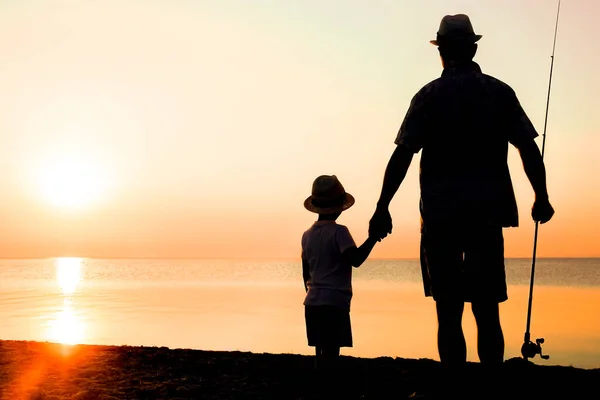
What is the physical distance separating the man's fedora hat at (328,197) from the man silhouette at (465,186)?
100cm

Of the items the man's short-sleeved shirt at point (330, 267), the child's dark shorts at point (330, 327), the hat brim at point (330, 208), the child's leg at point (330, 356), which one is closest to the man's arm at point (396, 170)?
the man's short-sleeved shirt at point (330, 267)

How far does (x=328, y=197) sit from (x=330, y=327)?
951 millimetres

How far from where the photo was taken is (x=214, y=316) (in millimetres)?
25922

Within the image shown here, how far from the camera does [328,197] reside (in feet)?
19.0

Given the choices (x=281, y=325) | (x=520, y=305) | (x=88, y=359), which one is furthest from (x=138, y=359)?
(x=520, y=305)

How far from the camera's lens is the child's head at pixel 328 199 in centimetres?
579

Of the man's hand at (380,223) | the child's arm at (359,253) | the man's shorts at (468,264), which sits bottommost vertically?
the man's shorts at (468,264)

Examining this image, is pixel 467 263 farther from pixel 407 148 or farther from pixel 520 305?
pixel 520 305

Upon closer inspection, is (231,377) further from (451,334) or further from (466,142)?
(466,142)

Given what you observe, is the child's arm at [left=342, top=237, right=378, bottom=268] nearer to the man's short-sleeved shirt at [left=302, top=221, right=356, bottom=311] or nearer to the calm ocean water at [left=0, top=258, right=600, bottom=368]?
the man's short-sleeved shirt at [left=302, top=221, right=356, bottom=311]

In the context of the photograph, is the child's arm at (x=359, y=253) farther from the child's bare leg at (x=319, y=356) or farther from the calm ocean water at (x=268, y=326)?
the calm ocean water at (x=268, y=326)

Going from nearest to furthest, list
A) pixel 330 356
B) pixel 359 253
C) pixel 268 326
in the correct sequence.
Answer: pixel 359 253, pixel 330 356, pixel 268 326

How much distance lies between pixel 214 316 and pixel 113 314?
3872 millimetres

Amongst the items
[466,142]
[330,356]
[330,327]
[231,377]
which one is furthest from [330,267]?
[231,377]
